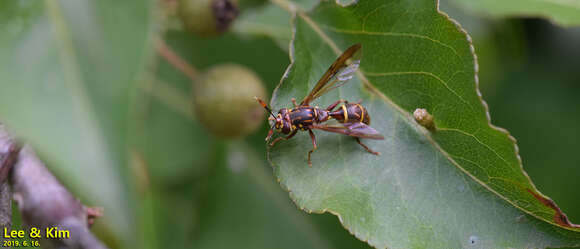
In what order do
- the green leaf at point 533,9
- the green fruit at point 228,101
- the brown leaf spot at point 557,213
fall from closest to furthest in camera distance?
the brown leaf spot at point 557,213 < the green leaf at point 533,9 < the green fruit at point 228,101

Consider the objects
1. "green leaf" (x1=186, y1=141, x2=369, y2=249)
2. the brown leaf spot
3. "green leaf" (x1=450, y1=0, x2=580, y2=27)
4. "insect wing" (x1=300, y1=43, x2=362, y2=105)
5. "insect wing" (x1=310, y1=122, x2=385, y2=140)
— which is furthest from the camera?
"green leaf" (x1=186, y1=141, x2=369, y2=249)

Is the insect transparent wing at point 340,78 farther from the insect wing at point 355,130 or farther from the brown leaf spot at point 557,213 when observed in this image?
the brown leaf spot at point 557,213

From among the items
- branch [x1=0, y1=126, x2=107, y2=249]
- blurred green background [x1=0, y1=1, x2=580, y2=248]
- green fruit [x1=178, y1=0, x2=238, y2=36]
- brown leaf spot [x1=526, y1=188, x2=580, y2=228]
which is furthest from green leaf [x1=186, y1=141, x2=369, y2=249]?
branch [x1=0, y1=126, x2=107, y2=249]

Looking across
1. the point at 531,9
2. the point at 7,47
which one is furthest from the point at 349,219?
the point at 531,9

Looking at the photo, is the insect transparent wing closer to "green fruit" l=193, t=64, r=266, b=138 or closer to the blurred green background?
"green fruit" l=193, t=64, r=266, b=138

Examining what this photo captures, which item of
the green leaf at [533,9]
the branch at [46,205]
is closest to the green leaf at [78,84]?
the branch at [46,205]

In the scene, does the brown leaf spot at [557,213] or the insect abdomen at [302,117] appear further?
the insect abdomen at [302,117]
